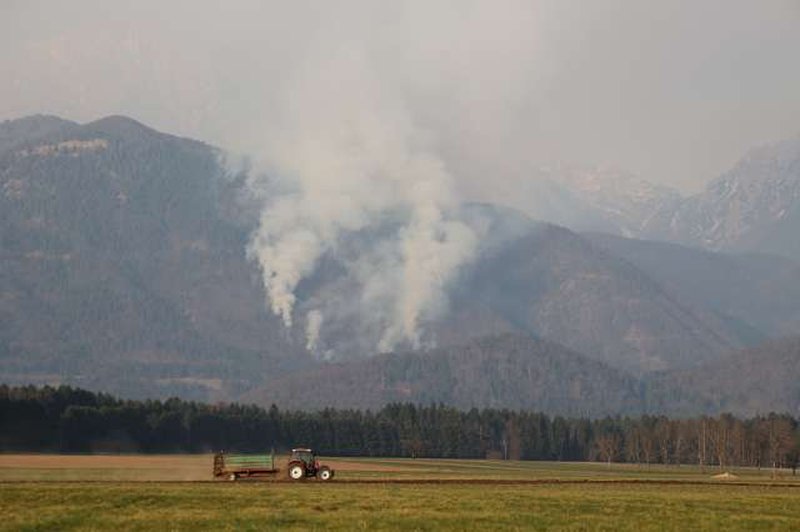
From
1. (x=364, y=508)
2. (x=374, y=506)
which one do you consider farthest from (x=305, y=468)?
(x=364, y=508)

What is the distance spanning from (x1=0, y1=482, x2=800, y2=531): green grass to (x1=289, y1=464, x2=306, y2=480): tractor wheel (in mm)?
9223

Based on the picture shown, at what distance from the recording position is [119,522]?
6322cm

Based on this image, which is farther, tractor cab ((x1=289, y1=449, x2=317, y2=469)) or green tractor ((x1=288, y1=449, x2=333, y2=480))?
tractor cab ((x1=289, y1=449, x2=317, y2=469))

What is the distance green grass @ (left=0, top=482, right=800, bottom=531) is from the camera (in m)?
64.2

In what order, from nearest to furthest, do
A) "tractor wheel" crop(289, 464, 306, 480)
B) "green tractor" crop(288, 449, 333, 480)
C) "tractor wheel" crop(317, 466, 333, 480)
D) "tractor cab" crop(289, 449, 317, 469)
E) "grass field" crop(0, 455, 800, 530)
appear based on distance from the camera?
1. "grass field" crop(0, 455, 800, 530)
2. "tractor wheel" crop(289, 464, 306, 480)
3. "green tractor" crop(288, 449, 333, 480)
4. "tractor cab" crop(289, 449, 317, 469)
5. "tractor wheel" crop(317, 466, 333, 480)

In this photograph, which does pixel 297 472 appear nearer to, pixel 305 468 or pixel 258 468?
pixel 305 468

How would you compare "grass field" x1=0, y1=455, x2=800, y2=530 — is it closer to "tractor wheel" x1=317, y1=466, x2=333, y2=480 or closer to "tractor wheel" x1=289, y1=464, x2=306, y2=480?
"tractor wheel" x1=289, y1=464, x2=306, y2=480

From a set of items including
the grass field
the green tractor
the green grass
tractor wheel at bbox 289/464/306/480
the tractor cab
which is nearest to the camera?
the green grass

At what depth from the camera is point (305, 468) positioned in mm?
104250

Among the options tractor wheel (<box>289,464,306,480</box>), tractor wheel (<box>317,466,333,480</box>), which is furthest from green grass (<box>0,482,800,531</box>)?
tractor wheel (<box>317,466,333,480</box>)

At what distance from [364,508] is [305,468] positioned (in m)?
32.8

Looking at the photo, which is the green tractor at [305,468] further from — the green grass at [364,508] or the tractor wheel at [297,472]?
the green grass at [364,508]

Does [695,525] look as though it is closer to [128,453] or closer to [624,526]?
[624,526]

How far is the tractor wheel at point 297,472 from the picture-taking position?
339ft
